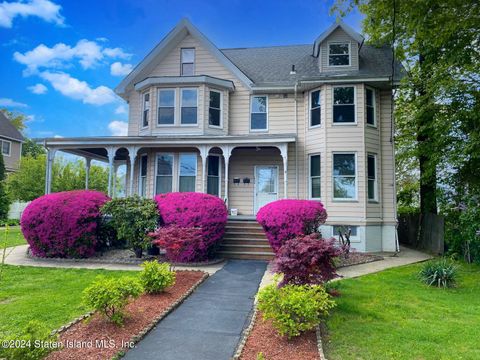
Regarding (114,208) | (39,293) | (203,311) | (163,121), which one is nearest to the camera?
(203,311)

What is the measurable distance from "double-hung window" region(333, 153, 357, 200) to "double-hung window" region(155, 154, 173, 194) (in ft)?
22.0

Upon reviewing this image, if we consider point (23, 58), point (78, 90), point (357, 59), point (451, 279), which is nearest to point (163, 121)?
point (357, 59)

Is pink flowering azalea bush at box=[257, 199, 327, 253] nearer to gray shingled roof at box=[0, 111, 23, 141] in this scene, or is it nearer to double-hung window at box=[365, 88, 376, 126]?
double-hung window at box=[365, 88, 376, 126]

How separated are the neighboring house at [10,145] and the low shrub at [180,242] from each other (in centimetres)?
2686

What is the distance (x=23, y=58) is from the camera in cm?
2339

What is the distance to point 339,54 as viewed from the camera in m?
13.5

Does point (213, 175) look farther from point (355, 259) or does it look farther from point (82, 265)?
point (355, 259)

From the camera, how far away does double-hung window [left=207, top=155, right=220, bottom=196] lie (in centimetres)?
1363

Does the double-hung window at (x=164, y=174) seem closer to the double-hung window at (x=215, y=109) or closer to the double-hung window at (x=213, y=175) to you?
the double-hung window at (x=213, y=175)

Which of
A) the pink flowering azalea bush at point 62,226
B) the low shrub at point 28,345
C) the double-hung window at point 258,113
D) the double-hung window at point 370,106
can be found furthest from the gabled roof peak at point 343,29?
the low shrub at point 28,345

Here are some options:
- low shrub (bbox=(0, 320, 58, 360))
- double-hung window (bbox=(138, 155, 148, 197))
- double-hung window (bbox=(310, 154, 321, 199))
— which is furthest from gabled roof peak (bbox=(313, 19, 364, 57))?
low shrub (bbox=(0, 320, 58, 360))

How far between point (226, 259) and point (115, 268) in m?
3.22

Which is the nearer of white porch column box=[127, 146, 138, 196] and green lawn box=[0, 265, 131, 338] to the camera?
green lawn box=[0, 265, 131, 338]

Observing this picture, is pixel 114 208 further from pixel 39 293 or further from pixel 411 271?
pixel 411 271
